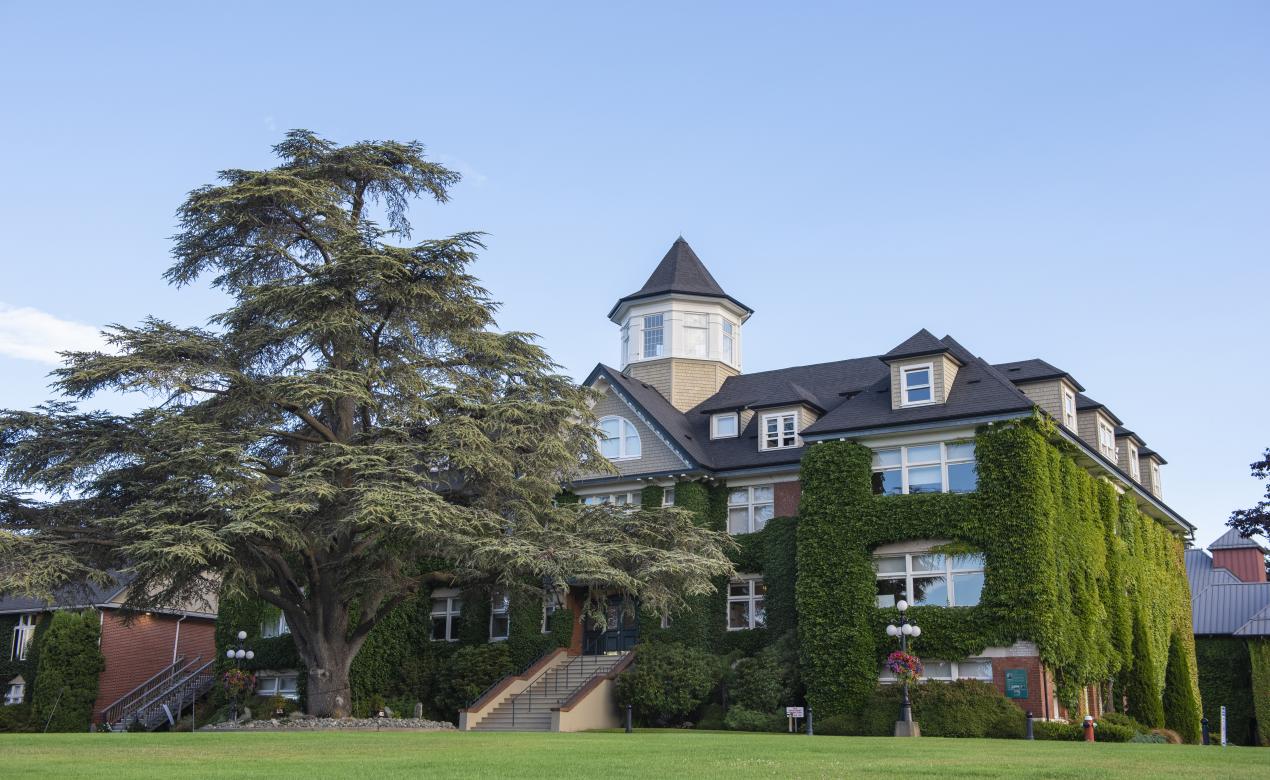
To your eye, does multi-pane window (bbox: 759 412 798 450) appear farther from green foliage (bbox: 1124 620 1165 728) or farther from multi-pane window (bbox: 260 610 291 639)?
multi-pane window (bbox: 260 610 291 639)

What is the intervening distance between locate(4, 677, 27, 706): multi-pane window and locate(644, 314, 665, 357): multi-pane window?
27367mm

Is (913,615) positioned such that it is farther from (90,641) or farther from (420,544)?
(90,641)

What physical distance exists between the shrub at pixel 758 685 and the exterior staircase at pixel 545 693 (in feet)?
11.9

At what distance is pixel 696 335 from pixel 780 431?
8.09 m

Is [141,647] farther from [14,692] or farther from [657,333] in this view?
[657,333]

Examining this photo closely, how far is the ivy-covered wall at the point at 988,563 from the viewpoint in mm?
30812

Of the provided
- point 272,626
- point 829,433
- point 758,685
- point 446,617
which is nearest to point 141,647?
point 272,626

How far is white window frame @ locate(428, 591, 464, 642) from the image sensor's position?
41344 millimetres

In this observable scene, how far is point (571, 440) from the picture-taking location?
31.3m

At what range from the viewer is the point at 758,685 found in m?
33.0

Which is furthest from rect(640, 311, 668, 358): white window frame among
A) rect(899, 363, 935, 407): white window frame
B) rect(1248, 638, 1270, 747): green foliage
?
rect(1248, 638, 1270, 747): green foliage

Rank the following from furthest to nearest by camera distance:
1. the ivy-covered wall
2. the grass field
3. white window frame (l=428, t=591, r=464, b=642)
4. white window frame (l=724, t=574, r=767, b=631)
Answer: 1. white window frame (l=428, t=591, r=464, b=642)
2. white window frame (l=724, t=574, r=767, b=631)
3. the ivy-covered wall
4. the grass field

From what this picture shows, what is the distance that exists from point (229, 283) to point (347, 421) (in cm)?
501

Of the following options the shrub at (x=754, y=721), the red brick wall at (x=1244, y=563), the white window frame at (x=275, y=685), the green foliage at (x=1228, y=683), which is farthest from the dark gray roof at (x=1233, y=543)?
the white window frame at (x=275, y=685)
